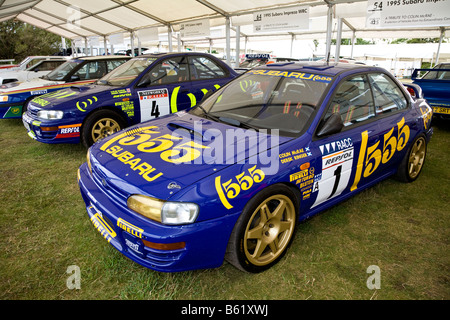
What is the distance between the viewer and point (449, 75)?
7.31 meters

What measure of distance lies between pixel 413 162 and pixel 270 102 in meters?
2.16

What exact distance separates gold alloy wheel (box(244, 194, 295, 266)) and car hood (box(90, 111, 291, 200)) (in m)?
0.38

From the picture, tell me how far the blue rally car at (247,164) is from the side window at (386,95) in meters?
0.01

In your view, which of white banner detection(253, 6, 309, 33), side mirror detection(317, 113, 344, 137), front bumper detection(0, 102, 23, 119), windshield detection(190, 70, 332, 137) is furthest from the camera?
white banner detection(253, 6, 309, 33)

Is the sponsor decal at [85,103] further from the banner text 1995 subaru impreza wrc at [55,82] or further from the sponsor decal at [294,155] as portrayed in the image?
the sponsor decal at [294,155]

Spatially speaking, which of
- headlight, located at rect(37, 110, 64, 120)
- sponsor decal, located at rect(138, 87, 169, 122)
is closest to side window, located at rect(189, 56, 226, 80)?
sponsor decal, located at rect(138, 87, 169, 122)

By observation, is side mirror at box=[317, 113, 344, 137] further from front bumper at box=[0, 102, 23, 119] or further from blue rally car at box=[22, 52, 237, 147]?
front bumper at box=[0, 102, 23, 119]

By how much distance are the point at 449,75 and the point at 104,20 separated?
11936 millimetres

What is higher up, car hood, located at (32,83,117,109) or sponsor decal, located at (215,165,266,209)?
car hood, located at (32,83,117,109)

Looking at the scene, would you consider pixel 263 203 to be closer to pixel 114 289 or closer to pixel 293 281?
pixel 293 281

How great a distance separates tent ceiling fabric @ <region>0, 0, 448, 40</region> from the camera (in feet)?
26.1

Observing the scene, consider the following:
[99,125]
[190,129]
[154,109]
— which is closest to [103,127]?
[99,125]
